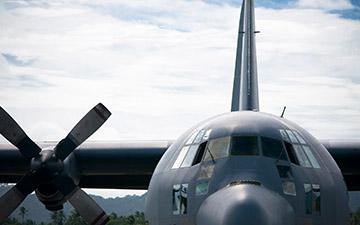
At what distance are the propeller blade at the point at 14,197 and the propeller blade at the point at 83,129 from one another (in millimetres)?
1040

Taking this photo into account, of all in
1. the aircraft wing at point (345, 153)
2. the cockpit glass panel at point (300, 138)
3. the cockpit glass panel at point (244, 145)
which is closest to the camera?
the cockpit glass panel at point (244, 145)

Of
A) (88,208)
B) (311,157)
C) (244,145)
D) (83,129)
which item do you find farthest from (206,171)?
(83,129)

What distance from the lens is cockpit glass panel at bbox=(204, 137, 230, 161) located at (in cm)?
1073

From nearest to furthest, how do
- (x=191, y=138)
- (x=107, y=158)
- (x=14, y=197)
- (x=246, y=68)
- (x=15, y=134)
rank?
(x=191, y=138), (x=14, y=197), (x=15, y=134), (x=107, y=158), (x=246, y=68)

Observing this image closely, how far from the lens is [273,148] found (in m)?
10.8

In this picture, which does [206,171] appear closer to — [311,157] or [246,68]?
[311,157]

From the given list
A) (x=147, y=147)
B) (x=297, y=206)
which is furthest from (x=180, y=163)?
(x=147, y=147)

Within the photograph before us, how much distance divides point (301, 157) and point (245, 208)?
2.38 metres

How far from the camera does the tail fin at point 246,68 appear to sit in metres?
19.5

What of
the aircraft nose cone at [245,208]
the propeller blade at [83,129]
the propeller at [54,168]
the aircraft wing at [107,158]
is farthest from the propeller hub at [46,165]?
the aircraft nose cone at [245,208]

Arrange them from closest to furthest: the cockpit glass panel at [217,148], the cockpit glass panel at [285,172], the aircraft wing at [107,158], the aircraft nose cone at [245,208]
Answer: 1. the aircraft nose cone at [245,208]
2. the cockpit glass panel at [285,172]
3. the cockpit glass panel at [217,148]
4. the aircraft wing at [107,158]

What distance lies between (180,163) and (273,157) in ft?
5.45

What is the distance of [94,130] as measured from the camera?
18.2 m

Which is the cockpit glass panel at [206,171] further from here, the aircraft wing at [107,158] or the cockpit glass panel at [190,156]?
the aircraft wing at [107,158]
